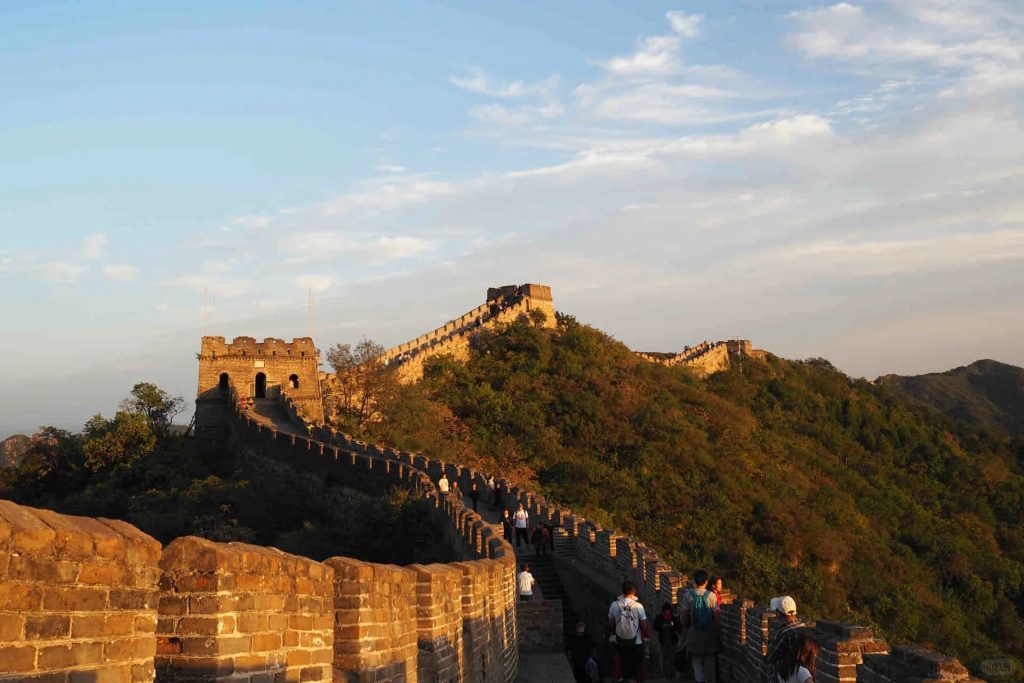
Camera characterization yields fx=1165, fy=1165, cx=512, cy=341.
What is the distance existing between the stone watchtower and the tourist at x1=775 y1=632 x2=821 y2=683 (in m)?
35.7

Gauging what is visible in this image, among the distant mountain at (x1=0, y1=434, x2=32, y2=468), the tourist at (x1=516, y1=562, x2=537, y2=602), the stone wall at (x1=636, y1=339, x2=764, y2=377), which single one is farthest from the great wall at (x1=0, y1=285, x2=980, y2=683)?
the stone wall at (x1=636, y1=339, x2=764, y2=377)

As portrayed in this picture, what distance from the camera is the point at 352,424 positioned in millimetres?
40156

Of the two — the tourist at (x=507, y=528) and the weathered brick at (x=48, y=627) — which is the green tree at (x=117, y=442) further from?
the weathered brick at (x=48, y=627)

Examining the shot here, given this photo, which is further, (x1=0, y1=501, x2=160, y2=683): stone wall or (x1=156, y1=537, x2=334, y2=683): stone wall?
(x1=156, y1=537, x2=334, y2=683): stone wall

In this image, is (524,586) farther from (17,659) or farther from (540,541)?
(17,659)

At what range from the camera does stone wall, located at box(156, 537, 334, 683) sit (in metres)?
4.38

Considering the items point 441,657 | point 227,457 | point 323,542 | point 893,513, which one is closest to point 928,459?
point 893,513

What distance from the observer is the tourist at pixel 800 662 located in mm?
7297

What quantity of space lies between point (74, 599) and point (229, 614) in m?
1.07

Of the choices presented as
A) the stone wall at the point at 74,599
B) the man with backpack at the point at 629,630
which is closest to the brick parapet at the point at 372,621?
the stone wall at the point at 74,599

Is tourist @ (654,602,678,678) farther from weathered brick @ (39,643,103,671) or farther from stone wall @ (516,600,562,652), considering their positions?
weathered brick @ (39,643,103,671)

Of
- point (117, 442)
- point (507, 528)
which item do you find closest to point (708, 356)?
point (117, 442)

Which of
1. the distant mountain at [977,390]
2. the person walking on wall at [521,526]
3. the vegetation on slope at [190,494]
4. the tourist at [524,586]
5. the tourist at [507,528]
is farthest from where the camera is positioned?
the distant mountain at [977,390]

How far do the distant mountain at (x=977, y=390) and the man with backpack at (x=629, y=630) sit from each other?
10576cm
